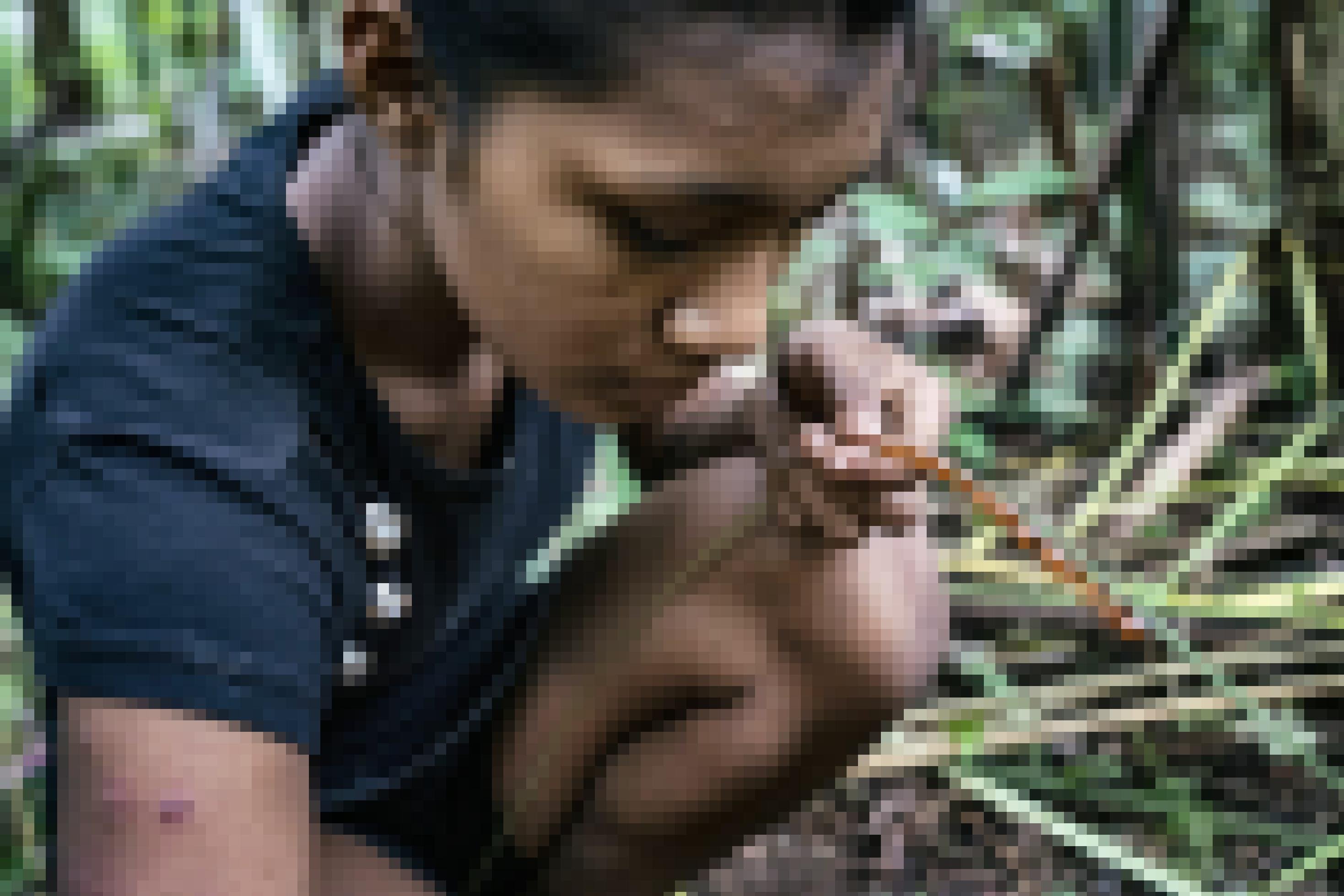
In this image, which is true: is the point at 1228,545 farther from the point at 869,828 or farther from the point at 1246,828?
the point at 869,828

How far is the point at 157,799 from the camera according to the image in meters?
0.72

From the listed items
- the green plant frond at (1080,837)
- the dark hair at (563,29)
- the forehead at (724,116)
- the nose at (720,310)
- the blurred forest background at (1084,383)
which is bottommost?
the green plant frond at (1080,837)

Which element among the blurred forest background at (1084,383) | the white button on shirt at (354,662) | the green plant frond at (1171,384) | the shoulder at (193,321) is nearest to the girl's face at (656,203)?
the shoulder at (193,321)

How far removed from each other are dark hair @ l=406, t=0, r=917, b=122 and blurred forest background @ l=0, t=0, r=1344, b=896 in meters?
0.67

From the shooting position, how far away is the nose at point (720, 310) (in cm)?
→ 68

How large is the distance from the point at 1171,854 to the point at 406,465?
822 mm

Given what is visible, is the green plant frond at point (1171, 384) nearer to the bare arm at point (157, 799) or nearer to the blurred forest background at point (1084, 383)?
the blurred forest background at point (1084, 383)

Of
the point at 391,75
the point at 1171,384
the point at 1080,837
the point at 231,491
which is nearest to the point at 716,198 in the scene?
the point at 391,75

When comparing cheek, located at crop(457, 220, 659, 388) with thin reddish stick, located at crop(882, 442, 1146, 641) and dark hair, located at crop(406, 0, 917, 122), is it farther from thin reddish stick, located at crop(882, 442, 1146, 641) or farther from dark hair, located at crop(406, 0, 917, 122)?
thin reddish stick, located at crop(882, 442, 1146, 641)

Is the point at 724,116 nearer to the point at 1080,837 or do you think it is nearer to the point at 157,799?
the point at 157,799

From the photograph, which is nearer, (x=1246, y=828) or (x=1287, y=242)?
(x=1246, y=828)

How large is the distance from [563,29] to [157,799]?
439 mm

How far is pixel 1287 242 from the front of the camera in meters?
1.64

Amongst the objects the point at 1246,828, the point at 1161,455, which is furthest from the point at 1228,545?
the point at 1246,828
